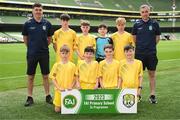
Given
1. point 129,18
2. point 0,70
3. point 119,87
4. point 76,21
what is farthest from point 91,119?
point 129,18

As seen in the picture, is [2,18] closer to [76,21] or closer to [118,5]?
[76,21]

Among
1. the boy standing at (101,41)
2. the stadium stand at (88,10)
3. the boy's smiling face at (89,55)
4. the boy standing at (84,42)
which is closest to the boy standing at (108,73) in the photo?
the boy's smiling face at (89,55)

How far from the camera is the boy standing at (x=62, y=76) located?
7621 millimetres

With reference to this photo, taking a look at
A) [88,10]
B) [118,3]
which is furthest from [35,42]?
[118,3]

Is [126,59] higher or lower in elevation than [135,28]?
lower

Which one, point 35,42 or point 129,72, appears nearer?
point 129,72

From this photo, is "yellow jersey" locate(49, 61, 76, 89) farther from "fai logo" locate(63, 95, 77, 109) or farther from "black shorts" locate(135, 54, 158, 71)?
"black shorts" locate(135, 54, 158, 71)

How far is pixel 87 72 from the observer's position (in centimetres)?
770

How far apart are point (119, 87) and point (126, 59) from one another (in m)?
0.57

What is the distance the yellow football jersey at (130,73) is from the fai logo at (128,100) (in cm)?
48

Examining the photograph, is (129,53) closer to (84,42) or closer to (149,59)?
(149,59)

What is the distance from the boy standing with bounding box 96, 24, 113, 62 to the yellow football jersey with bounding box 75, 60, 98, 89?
1.05m

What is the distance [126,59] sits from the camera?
7.89 m

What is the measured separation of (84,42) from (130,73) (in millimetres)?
1484
